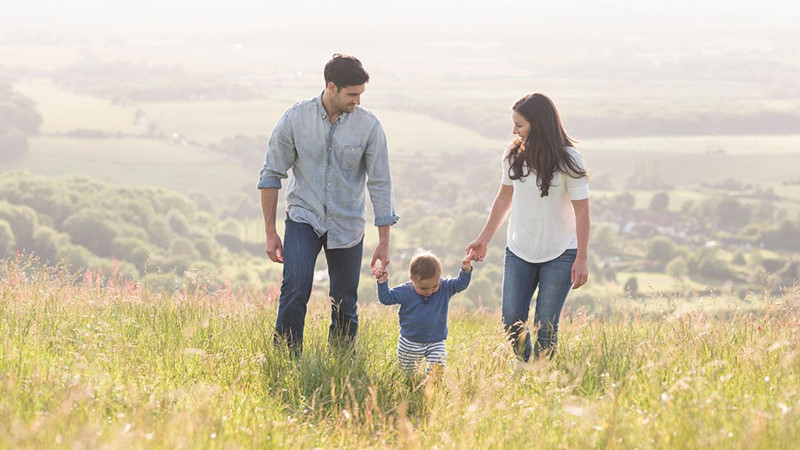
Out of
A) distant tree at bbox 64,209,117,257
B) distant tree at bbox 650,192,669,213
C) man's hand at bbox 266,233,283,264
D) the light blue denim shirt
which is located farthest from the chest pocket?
distant tree at bbox 650,192,669,213

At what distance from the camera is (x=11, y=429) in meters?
2.92

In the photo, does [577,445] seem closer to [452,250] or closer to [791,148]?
[452,250]

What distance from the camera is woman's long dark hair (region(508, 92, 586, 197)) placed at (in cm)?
479

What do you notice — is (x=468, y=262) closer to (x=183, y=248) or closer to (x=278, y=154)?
(x=278, y=154)

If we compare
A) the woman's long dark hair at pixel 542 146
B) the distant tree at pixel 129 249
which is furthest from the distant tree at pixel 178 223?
the woman's long dark hair at pixel 542 146

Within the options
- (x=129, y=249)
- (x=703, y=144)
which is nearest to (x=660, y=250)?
(x=129, y=249)

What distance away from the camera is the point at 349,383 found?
420 centimetres

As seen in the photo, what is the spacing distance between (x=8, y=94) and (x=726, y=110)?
160749 mm

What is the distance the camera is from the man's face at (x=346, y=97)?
4734 millimetres

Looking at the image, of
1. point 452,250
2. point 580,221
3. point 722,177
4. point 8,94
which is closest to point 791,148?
point 722,177

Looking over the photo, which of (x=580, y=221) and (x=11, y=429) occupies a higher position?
(x=580, y=221)

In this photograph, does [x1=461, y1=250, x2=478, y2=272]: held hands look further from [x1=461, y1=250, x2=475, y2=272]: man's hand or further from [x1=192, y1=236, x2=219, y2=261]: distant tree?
[x1=192, y1=236, x2=219, y2=261]: distant tree

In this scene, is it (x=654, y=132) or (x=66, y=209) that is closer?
(x=66, y=209)

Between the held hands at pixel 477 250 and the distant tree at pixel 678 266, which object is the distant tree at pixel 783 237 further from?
the held hands at pixel 477 250
